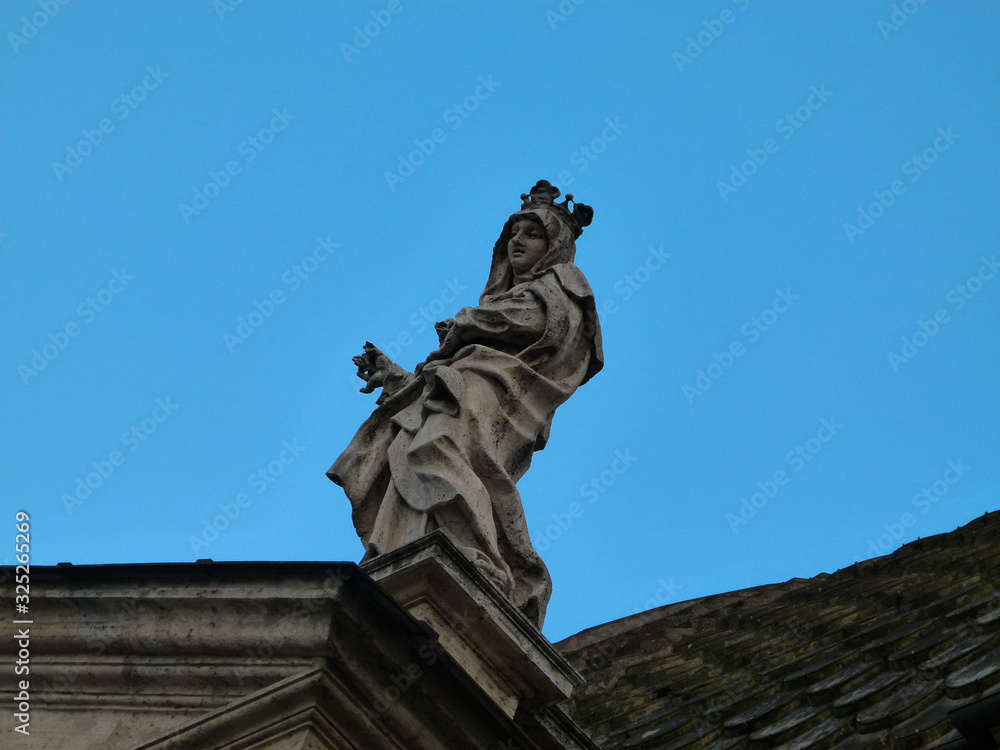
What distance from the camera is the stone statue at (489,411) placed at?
7.23m

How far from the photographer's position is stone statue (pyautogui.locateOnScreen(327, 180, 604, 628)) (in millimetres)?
7234

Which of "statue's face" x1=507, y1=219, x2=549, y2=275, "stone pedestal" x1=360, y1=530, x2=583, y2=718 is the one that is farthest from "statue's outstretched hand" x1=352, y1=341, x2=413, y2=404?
"stone pedestal" x1=360, y1=530, x2=583, y2=718

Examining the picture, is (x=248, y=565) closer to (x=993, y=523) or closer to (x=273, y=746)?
(x=273, y=746)

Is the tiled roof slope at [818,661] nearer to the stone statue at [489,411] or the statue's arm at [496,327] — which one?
the stone statue at [489,411]

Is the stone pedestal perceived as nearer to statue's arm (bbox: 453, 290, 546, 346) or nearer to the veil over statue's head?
statue's arm (bbox: 453, 290, 546, 346)

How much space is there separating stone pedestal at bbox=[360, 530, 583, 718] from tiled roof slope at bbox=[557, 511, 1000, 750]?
52.9 inches

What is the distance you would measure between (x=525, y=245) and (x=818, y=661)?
2.81m

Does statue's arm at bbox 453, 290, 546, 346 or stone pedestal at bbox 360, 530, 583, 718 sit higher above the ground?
statue's arm at bbox 453, 290, 546, 346

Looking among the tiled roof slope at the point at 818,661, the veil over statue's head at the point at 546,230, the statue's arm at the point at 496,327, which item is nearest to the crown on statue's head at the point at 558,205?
the veil over statue's head at the point at 546,230

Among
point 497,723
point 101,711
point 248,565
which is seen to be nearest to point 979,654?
point 497,723

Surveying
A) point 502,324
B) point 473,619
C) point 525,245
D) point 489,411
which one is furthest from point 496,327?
point 473,619

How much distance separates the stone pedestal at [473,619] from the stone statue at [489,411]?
17.5 inches

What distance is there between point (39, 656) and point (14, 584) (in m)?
0.31

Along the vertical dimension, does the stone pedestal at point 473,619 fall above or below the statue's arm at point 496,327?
below
